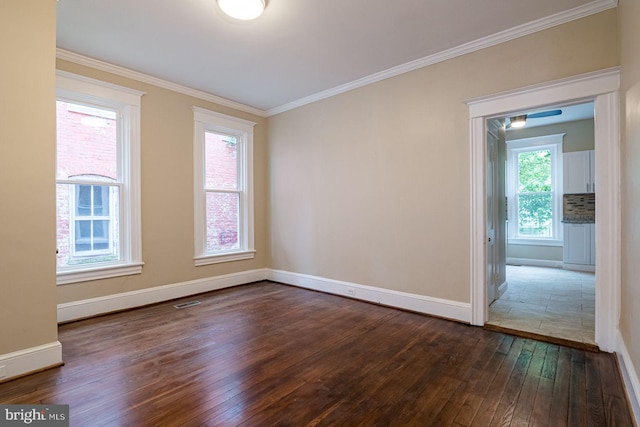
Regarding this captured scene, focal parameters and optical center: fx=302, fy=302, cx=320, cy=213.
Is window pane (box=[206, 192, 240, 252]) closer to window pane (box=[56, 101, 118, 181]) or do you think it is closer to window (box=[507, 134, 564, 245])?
window pane (box=[56, 101, 118, 181])

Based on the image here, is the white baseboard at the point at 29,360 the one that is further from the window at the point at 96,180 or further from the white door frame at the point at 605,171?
the white door frame at the point at 605,171

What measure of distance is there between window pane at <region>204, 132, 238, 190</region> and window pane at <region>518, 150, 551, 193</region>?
20.9 ft

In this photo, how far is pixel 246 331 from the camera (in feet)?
9.96

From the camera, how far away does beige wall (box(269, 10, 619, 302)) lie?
9.27ft

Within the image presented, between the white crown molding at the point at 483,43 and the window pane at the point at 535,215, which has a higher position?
the white crown molding at the point at 483,43

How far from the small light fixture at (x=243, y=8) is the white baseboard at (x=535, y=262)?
7.19 metres

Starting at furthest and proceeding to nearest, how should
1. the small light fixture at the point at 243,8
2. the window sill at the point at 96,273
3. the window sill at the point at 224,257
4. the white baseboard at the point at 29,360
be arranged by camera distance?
the window sill at the point at 224,257 < the window sill at the point at 96,273 < the small light fixture at the point at 243,8 < the white baseboard at the point at 29,360

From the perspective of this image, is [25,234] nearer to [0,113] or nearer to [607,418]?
[0,113]

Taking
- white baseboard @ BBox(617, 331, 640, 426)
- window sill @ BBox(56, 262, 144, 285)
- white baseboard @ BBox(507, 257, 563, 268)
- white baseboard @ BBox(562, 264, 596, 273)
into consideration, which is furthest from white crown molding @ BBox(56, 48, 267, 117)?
white baseboard @ BBox(562, 264, 596, 273)

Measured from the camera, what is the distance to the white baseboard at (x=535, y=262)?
6421mm

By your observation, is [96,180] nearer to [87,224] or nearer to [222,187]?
[87,224]

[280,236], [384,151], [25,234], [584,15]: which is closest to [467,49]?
[584,15]

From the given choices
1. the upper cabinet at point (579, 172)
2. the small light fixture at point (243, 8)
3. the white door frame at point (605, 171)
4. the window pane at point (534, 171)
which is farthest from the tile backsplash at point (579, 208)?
the small light fixture at point (243, 8)

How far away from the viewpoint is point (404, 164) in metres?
3.65
